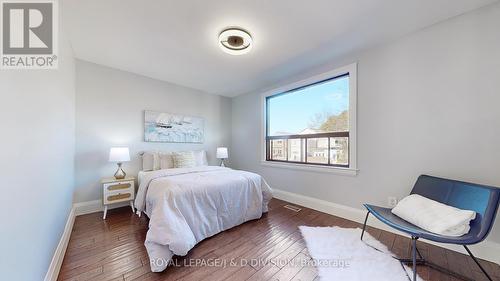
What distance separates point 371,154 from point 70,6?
376 centimetres

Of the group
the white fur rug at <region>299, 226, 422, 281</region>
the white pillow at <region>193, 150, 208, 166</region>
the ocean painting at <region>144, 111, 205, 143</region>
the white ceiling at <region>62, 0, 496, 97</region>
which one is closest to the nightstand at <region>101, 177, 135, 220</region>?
the ocean painting at <region>144, 111, 205, 143</region>

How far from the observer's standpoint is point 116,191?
265cm

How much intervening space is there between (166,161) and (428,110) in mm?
3815

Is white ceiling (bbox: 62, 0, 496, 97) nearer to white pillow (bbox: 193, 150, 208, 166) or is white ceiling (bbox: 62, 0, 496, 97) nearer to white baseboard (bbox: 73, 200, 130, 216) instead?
white pillow (bbox: 193, 150, 208, 166)

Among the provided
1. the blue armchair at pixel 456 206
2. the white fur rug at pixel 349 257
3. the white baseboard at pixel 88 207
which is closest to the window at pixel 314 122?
the blue armchair at pixel 456 206

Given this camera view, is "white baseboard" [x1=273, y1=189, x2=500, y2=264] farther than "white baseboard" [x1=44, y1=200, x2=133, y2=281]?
Yes

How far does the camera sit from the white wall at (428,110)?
165 centimetres

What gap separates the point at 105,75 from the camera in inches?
116

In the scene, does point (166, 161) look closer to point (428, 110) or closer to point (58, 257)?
point (58, 257)

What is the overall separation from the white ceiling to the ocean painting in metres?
0.97

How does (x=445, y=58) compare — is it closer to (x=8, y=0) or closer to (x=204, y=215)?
(x=204, y=215)

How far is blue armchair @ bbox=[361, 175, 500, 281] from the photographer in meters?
1.30

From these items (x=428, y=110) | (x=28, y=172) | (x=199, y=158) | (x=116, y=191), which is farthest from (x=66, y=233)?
(x=428, y=110)

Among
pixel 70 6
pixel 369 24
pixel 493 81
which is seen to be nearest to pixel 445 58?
pixel 493 81
